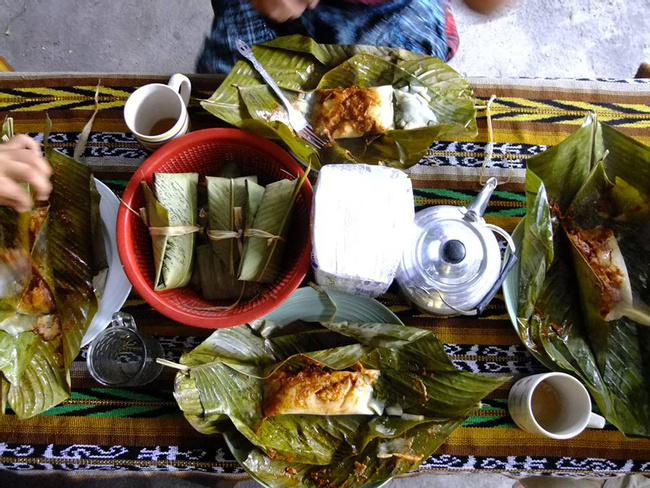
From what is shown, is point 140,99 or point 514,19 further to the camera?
point 514,19

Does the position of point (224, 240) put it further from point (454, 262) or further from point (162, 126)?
point (454, 262)

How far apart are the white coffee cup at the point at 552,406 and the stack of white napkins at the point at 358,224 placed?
0.43m

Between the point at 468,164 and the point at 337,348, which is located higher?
the point at 468,164

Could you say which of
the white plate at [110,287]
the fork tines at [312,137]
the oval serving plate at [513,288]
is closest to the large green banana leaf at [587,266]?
the oval serving plate at [513,288]

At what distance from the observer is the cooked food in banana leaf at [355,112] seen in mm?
1181

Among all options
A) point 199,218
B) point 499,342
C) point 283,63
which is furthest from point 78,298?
point 499,342

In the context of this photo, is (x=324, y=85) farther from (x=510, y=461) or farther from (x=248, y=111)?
(x=510, y=461)

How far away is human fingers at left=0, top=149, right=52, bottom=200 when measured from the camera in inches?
35.2

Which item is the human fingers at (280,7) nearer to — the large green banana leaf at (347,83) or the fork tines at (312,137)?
the large green banana leaf at (347,83)

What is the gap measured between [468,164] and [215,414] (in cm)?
85

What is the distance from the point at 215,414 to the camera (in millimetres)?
1006

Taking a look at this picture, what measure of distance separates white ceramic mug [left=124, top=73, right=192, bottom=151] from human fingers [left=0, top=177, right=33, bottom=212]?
255mm

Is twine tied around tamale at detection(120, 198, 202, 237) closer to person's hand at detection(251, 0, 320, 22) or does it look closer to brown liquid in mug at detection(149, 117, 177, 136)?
brown liquid in mug at detection(149, 117, 177, 136)

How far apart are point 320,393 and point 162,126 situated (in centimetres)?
72
